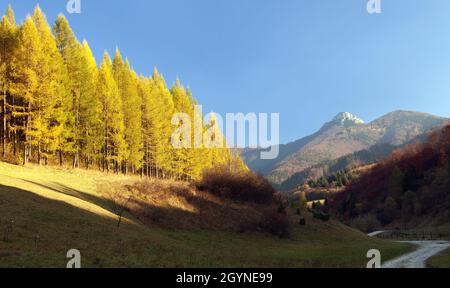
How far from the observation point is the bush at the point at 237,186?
44.1 metres

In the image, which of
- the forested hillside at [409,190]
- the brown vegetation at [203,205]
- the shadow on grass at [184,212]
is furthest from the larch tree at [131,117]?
the forested hillside at [409,190]

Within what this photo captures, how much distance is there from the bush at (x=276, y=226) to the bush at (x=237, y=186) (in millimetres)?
7357

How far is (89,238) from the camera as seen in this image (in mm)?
18562

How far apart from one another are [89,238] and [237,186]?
92.3 ft

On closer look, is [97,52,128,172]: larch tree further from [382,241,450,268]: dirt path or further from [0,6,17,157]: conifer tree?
[382,241,450,268]: dirt path

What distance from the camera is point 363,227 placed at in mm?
91312

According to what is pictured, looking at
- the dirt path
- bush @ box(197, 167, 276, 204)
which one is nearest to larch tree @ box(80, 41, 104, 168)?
bush @ box(197, 167, 276, 204)

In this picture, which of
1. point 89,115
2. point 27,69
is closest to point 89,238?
point 27,69

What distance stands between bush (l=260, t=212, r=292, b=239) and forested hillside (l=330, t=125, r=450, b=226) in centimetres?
5894

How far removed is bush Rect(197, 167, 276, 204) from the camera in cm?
4412

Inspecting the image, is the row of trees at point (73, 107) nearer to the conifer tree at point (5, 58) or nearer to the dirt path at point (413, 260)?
the conifer tree at point (5, 58)
